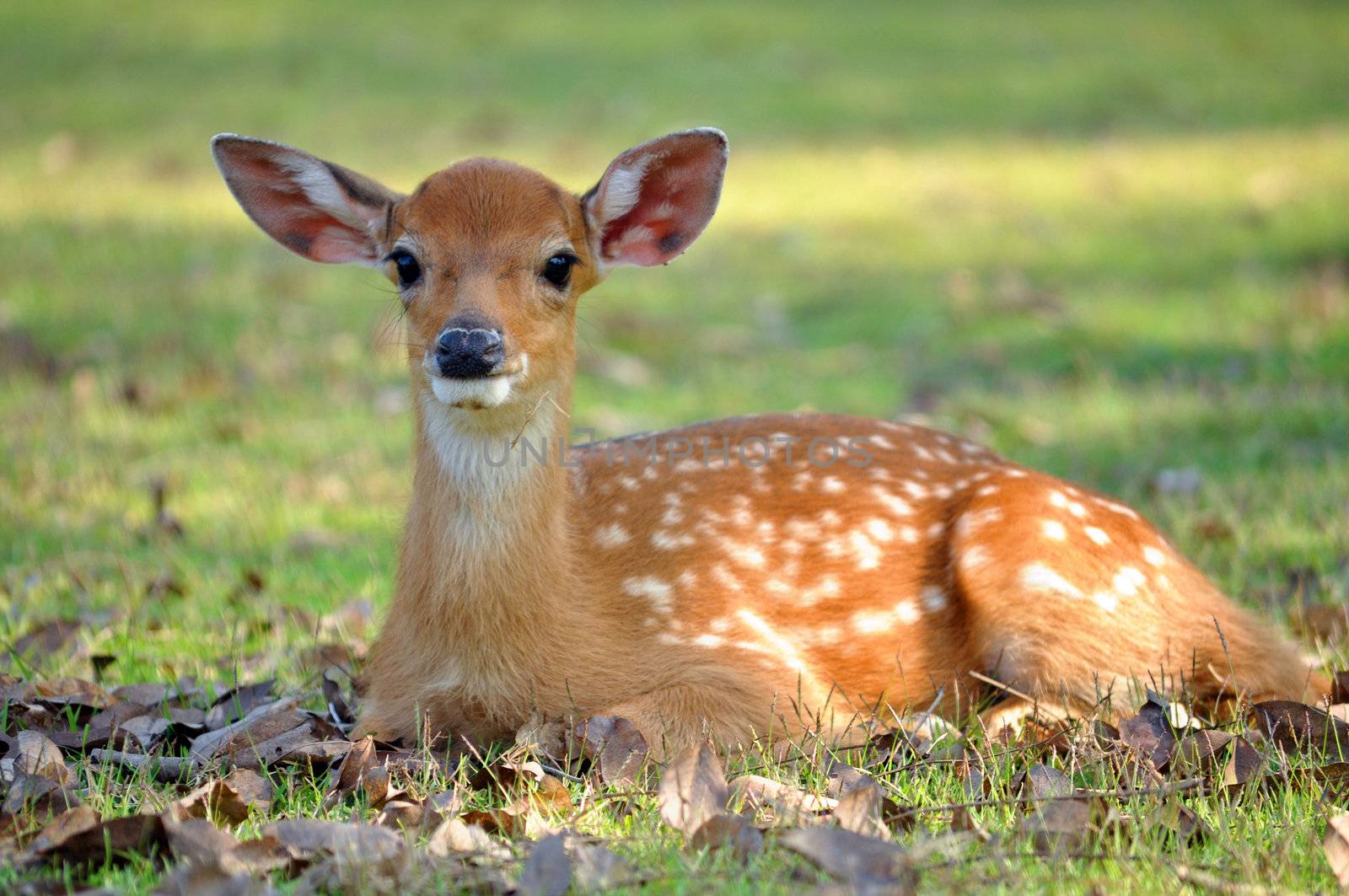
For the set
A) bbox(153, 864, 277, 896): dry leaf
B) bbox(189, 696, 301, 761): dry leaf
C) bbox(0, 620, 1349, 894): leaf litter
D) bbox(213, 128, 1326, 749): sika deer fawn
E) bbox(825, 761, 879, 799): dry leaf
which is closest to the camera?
bbox(153, 864, 277, 896): dry leaf

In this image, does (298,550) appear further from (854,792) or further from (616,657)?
(854,792)

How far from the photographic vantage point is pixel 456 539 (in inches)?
129

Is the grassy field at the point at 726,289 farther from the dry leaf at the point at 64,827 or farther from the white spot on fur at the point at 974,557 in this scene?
the white spot on fur at the point at 974,557

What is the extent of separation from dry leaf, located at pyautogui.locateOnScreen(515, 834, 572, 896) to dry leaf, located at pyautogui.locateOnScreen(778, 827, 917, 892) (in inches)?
14.5

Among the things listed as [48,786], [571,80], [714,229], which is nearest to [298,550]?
[48,786]

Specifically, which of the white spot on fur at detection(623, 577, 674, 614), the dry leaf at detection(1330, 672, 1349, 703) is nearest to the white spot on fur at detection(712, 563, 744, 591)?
the white spot on fur at detection(623, 577, 674, 614)

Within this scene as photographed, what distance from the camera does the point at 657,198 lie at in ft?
11.8

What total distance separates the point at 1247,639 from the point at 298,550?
9.83 ft

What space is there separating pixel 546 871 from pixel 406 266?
1572mm

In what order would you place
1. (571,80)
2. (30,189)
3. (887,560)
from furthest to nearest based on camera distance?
(571,80)
(30,189)
(887,560)

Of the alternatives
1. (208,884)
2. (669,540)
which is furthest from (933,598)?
(208,884)

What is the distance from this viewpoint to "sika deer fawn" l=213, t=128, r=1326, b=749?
3221 mm

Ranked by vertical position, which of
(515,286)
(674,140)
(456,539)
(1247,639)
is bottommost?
(1247,639)

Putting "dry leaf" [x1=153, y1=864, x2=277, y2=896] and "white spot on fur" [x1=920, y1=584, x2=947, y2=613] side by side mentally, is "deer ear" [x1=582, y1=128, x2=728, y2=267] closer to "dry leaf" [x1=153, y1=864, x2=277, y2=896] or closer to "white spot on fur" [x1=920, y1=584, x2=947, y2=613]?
"white spot on fur" [x1=920, y1=584, x2=947, y2=613]
